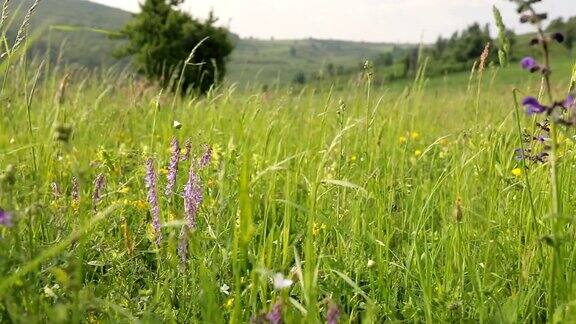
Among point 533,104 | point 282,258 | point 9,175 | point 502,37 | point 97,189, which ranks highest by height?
point 502,37

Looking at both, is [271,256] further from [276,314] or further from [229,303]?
[276,314]

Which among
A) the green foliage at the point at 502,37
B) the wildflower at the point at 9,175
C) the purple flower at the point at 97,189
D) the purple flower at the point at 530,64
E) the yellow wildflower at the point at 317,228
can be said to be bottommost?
the yellow wildflower at the point at 317,228

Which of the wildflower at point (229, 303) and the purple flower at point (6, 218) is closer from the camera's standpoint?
the purple flower at point (6, 218)

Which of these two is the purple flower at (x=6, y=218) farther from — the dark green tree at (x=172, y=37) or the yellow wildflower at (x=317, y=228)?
the dark green tree at (x=172, y=37)

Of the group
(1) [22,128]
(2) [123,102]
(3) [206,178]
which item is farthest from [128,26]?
(3) [206,178]

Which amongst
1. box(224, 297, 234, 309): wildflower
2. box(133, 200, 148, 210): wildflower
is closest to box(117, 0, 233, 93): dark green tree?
box(133, 200, 148, 210): wildflower

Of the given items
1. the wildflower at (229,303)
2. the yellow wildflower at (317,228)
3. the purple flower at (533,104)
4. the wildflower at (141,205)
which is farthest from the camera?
the wildflower at (141,205)

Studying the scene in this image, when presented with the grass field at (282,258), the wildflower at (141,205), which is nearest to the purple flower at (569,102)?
the grass field at (282,258)

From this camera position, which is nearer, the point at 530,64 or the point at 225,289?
the point at 530,64

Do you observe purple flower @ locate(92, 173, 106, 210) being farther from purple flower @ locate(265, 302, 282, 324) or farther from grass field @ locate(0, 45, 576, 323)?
purple flower @ locate(265, 302, 282, 324)

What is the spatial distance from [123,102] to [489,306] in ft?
20.3

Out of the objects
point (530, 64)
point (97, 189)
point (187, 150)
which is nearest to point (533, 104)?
point (530, 64)

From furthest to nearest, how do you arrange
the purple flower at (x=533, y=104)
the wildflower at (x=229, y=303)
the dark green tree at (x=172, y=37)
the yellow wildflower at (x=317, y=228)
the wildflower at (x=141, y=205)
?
the dark green tree at (x=172, y=37)
the wildflower at (x=141, y=205)
the yellow wildflower at (x=317, y=228)
the wildflower at (x=229, y=303)
the purple flower at (x=533, y=104)

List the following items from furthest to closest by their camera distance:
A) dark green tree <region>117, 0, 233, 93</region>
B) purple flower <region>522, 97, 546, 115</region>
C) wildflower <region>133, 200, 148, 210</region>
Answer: dark green tree <region>117, 0, 233, 93</region> → wildflower <region>133, 200, 148, 210</region> → purple flower <region>522, 97, 546, 115</region>
